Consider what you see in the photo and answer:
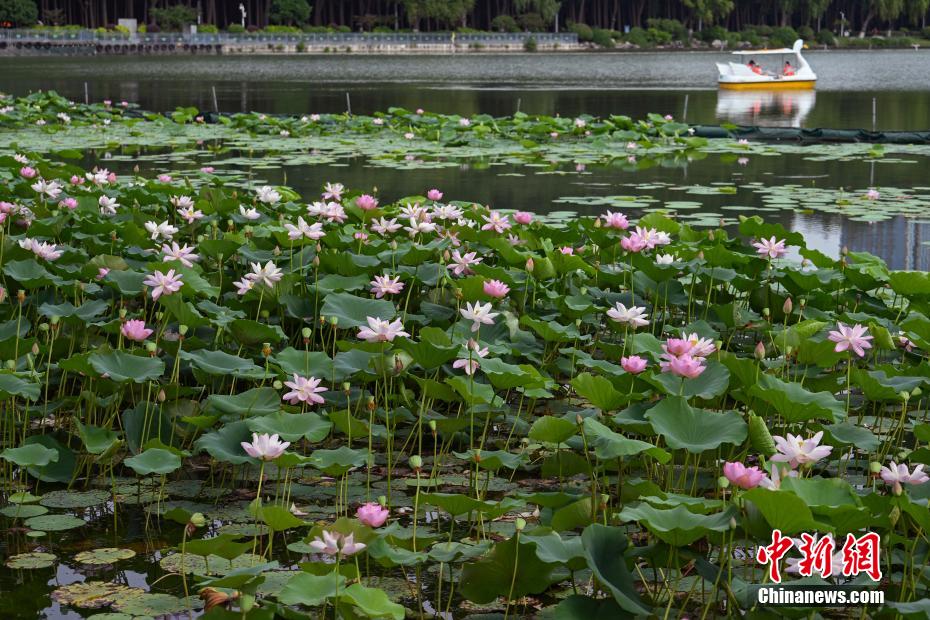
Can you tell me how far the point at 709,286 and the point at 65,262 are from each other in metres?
2.24

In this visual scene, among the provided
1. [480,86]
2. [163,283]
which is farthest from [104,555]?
[480,86]

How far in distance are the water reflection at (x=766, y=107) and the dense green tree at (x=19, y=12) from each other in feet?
123

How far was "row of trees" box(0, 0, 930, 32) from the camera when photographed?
57.5 m

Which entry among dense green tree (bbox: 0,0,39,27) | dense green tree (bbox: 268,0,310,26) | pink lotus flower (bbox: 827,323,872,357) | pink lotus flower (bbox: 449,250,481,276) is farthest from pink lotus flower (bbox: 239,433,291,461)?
dense green tree (bbox: 268,0,310,26)

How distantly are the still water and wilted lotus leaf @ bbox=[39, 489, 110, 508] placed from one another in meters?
13.3

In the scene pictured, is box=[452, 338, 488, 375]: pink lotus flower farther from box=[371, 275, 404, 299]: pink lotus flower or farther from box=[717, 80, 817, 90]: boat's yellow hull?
box=[717, 80, 817, 90]: boat's yellow hull

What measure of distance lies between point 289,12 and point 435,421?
57.5 m

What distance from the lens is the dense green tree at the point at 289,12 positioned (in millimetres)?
57562

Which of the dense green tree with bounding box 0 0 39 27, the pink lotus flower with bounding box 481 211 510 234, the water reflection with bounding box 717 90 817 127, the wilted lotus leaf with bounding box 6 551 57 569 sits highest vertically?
the dense green tree with bounding box 0 0 39 27

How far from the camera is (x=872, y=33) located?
75.8m

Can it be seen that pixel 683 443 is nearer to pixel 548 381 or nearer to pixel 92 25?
pixel 548 381

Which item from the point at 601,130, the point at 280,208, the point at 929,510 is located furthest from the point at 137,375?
the point at 601,130

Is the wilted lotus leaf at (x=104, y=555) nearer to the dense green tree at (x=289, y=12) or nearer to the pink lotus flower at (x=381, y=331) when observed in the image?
the pink lotus flower at (x=381, y=331)

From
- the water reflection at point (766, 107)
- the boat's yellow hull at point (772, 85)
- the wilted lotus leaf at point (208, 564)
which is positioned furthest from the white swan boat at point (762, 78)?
the wilted lotus leaf at point (208, 564)
